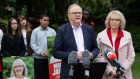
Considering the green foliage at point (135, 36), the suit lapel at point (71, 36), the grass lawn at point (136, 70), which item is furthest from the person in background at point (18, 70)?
the green foliage at point (135, 36)

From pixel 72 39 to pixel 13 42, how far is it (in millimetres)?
3194

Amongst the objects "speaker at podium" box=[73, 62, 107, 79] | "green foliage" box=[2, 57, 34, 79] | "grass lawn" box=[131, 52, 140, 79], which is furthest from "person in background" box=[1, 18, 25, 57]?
"grass lawn" box=[131, 52, 140, 79]

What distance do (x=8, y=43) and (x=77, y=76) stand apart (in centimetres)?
365

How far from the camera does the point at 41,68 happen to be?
8.74 m

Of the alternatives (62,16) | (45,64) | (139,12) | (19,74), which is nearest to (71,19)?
(19,74)

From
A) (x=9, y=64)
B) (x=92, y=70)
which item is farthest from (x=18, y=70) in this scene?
(x=92, y=70)

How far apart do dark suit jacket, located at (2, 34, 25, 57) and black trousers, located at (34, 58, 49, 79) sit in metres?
0.78

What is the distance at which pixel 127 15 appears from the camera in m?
19.9

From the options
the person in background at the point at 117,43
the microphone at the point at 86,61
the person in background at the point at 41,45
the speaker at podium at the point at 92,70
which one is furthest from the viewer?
the person in background at the point at 41,45

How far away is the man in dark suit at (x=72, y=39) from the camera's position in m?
5.03

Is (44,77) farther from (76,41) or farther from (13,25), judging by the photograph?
(76,41)

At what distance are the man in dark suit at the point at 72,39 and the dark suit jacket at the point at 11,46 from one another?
3008 mm

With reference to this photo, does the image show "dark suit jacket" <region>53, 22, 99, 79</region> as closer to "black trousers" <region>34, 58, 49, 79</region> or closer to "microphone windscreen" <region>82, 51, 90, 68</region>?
"microphone windscreen" <region>82, 51, 90, 68</region>

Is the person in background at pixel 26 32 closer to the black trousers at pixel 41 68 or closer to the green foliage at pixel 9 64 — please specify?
the black trousers at pixel 41 68
